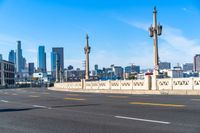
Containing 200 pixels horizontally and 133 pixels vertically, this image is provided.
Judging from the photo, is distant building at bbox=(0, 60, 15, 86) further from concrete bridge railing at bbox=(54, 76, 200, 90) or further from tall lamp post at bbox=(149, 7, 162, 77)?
tall lamp post at bbox=(149, 7, 162, 77)

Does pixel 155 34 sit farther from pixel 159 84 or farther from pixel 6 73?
pixel 6 73

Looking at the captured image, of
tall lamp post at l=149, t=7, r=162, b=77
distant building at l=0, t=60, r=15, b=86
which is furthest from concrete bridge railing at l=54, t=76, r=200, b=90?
distant building at l=0, t=60, r=15, b=86

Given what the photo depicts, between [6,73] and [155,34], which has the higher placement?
[155,34]

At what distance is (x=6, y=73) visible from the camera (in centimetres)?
18125

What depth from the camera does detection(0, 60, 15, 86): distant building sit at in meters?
169

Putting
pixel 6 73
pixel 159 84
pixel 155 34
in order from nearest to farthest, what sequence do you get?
pixel 159 84
pixel 155 34
pixel 6 73

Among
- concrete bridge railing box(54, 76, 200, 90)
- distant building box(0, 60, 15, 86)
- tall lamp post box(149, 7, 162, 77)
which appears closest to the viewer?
concrete bridge railing box(54, 76, 200, 90)

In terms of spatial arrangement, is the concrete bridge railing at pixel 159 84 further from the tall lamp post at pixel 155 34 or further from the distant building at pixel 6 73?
the distant building at pixel 6 73

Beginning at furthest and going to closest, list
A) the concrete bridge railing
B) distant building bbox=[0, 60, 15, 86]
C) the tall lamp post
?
distant building bbox=[0, 60, 15, 86]
the tall lamp post
the concrete bridge railing

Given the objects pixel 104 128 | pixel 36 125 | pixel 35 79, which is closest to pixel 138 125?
pixel 104 128

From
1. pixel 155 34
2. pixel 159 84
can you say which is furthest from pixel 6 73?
pixel 159 84

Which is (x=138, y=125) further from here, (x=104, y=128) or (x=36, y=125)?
(x=36, y=125)

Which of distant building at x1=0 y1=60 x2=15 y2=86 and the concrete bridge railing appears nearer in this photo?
the concrete bridge railing

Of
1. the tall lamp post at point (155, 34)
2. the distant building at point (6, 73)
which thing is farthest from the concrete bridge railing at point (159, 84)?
the distant building at point (6, 73)
